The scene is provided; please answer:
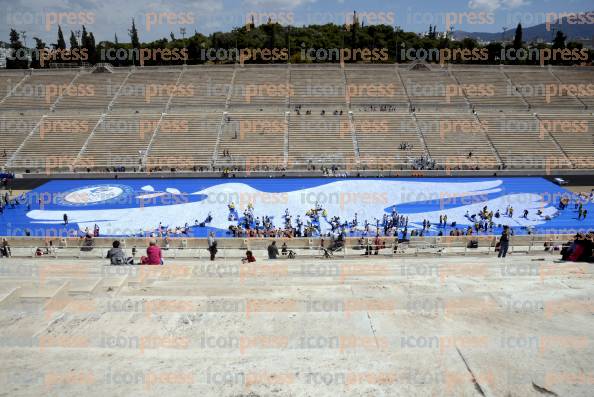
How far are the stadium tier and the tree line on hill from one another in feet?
42.9

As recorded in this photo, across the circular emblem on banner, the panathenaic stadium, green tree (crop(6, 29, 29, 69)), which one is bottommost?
the circular emblem on banner

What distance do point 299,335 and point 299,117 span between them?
49.0m

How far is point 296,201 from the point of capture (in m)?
36.4

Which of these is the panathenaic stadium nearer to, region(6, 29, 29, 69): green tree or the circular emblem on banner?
the circular emblem on banner

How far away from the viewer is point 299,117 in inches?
2203

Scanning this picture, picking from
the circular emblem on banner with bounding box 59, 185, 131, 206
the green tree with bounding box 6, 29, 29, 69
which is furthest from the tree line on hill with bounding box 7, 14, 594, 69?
the circular emblem on banner with bounding box 59, 185, 131, 206

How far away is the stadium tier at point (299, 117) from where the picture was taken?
48.4 meters

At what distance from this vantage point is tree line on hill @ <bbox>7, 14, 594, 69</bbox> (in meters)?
77.6

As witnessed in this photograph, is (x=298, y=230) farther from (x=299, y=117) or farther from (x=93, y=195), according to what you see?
(x=299, y=117)

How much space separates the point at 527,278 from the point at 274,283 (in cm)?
594


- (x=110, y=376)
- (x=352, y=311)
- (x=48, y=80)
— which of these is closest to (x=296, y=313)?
(x=352, y=311)

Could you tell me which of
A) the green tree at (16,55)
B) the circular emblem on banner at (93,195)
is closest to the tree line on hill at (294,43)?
the green tree at (16,55)

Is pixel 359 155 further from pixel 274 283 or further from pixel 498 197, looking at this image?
pixel 274 283

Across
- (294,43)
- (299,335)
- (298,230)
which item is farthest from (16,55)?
(299,335)
